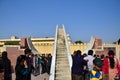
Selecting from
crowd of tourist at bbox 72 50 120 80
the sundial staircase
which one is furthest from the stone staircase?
crowd of tourist at bbox 72 50 120 80

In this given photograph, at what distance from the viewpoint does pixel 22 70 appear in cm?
925

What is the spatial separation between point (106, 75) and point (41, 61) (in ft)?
41.6

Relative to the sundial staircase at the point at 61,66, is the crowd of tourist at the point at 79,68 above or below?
above

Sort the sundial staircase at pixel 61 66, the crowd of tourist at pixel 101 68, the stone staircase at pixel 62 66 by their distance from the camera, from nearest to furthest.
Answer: the crowd of tourist at pixel 101 68 < the sundial staircase at pixel 61 66 < the stone staircase at pixel 62 66

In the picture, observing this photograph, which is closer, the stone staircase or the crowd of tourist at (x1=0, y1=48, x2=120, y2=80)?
the crowd of tourist at (x1=0, y1=48, x2=120, y2=80)

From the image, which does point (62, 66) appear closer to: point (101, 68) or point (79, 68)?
point (79, 68)

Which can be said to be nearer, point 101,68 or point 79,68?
point 101,68

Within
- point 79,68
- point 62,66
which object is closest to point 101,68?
point 79,68

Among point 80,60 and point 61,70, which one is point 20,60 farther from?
point 61,70

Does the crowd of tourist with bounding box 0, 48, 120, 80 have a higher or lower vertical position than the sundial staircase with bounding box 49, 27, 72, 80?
higher

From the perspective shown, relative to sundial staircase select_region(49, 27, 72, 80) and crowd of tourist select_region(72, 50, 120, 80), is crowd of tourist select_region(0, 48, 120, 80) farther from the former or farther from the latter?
sundial staircase select_region(49, 27, 72, 80)

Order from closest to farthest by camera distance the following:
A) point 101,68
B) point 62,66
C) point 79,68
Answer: point 101,68 → point 79,68 → point 62,66

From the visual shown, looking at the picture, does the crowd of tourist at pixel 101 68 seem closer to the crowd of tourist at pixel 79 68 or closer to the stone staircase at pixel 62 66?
the crowd of tourist at pixel 79 68

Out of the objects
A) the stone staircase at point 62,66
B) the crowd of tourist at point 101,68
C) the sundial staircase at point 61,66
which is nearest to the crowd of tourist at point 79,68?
the crowd of tourist at point 101,68
